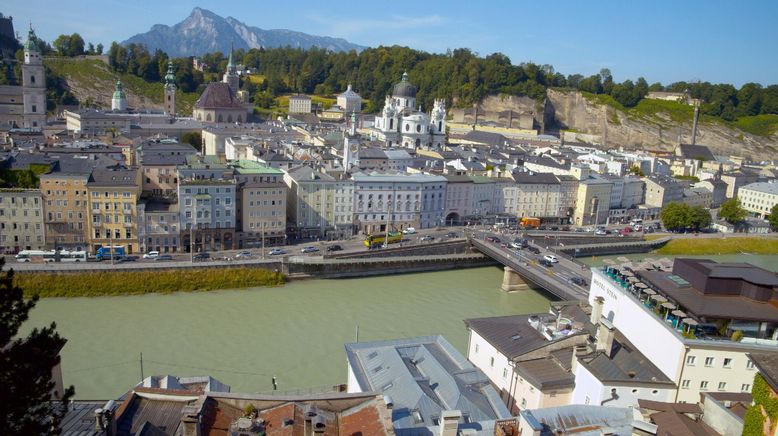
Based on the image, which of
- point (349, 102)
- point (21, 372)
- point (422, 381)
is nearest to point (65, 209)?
point (422, 381)

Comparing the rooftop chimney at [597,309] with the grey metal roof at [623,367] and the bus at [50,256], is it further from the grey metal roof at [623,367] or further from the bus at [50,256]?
the bus at [50,256]

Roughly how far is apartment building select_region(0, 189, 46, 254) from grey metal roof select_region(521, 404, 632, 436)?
859 inches

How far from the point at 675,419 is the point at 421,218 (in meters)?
23.8

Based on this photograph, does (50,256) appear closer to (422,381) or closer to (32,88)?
(422,381)

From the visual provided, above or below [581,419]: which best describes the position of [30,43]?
above

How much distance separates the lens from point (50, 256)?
76.3 ft

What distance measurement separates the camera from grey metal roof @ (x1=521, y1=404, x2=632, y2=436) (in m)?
8.28

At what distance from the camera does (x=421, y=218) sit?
32.8 metres

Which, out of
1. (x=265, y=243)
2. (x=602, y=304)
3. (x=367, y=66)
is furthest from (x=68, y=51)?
(x=602, y=304)

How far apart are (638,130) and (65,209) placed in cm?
6234

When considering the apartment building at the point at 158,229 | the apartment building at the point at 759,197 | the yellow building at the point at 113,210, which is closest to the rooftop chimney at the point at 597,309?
the apartment building at the point at 158,229

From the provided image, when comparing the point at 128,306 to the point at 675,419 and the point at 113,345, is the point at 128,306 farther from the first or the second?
the point at 675,419

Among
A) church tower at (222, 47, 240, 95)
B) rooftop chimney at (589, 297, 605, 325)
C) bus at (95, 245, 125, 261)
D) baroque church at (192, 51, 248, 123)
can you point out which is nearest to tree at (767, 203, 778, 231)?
rooftop chimney at (589, 297, 605, 325)

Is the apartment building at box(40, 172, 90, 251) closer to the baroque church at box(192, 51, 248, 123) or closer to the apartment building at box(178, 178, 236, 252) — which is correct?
the apartment building at box(178, 178, 236, 252)
